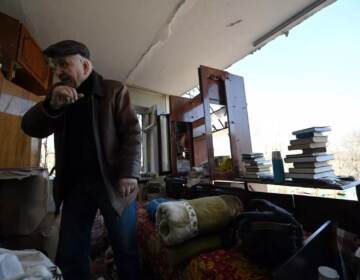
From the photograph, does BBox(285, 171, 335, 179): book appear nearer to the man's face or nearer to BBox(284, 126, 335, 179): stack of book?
BBox(284, 126, 335, 179): stack of book

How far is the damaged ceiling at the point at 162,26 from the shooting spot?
1.47 metres

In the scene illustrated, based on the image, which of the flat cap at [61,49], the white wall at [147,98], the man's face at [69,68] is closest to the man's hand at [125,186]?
the man's face at [69,68]

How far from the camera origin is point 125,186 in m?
0.76

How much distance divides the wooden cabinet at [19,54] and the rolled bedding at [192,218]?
1.54m

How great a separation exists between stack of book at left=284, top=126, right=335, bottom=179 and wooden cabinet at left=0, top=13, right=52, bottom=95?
204cm

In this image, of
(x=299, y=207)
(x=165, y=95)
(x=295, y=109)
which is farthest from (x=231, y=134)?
(x=165, y=95)

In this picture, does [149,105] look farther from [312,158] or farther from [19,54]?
[312,158]

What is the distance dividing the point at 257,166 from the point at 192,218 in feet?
2.57

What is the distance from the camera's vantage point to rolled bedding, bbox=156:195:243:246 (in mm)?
797

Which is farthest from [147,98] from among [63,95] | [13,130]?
[63,95]

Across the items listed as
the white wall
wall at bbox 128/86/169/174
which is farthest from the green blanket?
the white wall

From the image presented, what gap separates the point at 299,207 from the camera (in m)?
1.12

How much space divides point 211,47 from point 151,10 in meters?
0.73

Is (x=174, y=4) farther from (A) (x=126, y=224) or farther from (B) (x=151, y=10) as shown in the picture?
(A) (x=126, y=224)
